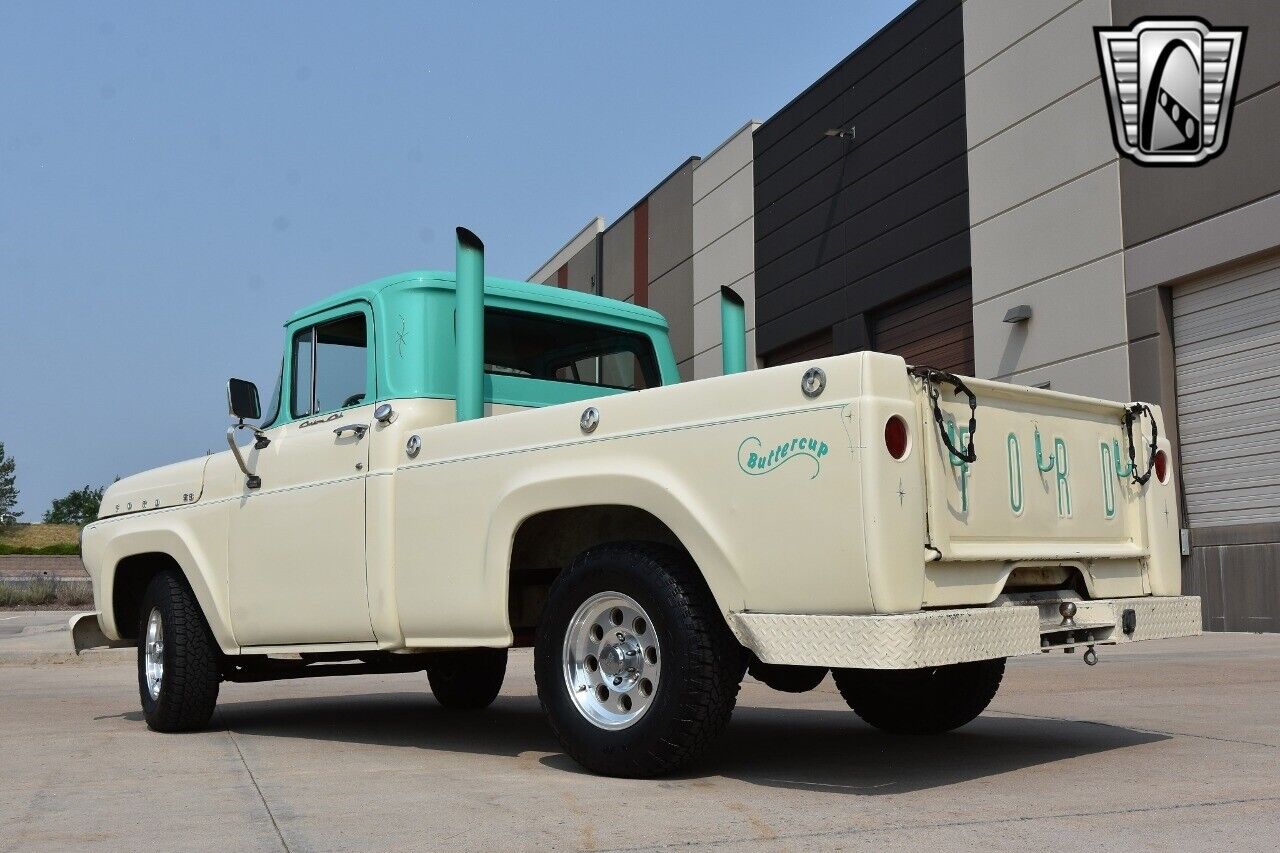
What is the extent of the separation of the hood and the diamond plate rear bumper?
3987 millimetres

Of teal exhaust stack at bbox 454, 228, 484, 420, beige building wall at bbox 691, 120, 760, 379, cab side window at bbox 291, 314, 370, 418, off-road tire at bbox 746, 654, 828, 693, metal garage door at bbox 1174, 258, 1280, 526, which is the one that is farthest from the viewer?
beige building wall at bbox 691, 120, 760, 379

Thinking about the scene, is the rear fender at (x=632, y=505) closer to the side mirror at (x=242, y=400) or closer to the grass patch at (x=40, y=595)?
the side mirror at (x=242, y=400)

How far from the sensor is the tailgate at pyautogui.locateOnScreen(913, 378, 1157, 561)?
15.3 feet

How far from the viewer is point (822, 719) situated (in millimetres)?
7520

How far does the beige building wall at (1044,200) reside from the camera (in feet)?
55.5

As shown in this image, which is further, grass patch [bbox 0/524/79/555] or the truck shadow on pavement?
grass patch [bbox 0/524/79/555]

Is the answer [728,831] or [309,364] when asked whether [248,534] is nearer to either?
[309,364]

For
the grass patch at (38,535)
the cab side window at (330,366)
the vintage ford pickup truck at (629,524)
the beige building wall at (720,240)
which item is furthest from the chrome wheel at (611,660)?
the grass patch at (38,535)

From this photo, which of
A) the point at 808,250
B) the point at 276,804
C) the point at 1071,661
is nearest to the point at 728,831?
the point at 276,804

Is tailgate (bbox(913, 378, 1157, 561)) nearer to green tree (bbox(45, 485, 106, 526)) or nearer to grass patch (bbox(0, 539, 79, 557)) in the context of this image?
grass patch (bbox(0, 539, 79, 557))

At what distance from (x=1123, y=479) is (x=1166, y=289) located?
37.9 feet

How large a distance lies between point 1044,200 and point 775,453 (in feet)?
48.0

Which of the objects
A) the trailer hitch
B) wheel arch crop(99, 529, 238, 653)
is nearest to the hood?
wheel arch crop(99, 529, 238, 653)

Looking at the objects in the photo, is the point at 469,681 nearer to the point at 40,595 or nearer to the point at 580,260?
the point at 40,595
